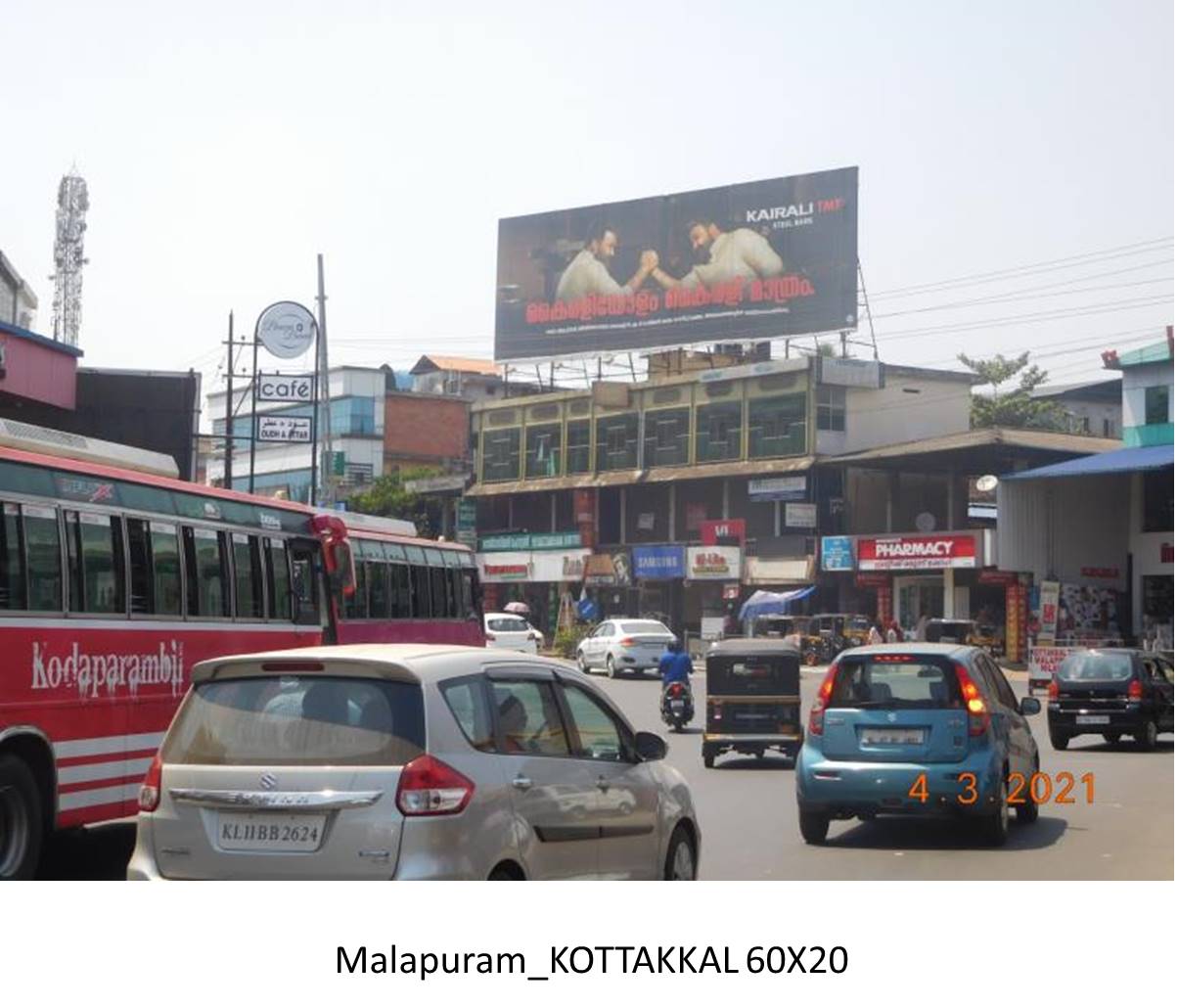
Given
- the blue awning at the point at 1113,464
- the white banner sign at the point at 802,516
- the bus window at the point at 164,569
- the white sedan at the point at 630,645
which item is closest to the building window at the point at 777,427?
the white banner sign at the point at 802,516

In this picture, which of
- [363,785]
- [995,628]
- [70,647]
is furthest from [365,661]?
[995,628]

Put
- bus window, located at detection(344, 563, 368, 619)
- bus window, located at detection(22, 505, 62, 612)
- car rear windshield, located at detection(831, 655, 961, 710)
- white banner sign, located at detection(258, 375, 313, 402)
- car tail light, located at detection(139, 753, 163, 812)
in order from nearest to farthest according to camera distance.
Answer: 1. car tail light, located at detection(139, 753, 163, 812)
2. bus window, located at detection(22, 505, 62, 612)
3. car rear windshield, located at detection(831, 655, 961, 710)
4. bus window, located at detection(344, 563, 368, 619)
5. white banner sign, located at detection(258, 375, 313, 402)

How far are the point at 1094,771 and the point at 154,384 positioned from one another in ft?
80.2

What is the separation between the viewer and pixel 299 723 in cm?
804

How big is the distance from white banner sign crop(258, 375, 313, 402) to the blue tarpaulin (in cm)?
1607

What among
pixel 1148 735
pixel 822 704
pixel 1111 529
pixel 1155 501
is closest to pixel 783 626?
pixel 1111 529

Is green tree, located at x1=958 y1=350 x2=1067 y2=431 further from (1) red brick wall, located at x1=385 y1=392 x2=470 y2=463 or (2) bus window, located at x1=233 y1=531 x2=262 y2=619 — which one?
(2) bus window, located at x1=233 y1=531 x2=262 y2=619

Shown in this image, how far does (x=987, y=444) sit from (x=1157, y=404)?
17.8 ft

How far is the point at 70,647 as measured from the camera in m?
11.7

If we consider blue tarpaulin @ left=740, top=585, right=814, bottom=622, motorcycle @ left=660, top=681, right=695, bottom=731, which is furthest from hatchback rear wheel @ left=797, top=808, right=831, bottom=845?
blue tarpaulin @ left=740, top=585, right=814, bottom=622

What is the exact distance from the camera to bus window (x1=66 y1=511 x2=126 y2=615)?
1201 centimetres

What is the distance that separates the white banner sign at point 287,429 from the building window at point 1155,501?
26.5 m

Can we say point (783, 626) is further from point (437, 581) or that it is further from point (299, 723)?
point (299, 723)

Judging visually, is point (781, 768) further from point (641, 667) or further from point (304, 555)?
point (641, 667)
